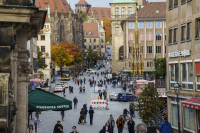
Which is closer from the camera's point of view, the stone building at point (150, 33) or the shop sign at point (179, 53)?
the shop sign at point (179, 53)

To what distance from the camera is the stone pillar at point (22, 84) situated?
14883 millimetres

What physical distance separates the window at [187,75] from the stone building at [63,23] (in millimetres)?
91488

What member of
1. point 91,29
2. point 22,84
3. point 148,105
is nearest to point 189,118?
point 148,105

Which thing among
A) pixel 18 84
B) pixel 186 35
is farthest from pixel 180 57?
pixel 18 84

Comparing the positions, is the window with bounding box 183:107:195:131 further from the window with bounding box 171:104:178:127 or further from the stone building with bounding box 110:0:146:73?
the stone building with bounding box 110:0:146:73

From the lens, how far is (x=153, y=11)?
283 ft

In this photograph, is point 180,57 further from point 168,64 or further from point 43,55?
point 43,55

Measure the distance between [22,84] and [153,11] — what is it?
238 feet

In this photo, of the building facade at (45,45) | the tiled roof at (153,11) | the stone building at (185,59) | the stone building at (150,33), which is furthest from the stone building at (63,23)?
the stone building at (185,59)

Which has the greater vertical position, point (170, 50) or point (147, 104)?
point (170, 50)

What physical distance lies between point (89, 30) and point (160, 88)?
135681mm

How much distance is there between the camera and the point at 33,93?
15.1 m

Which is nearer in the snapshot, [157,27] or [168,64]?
[168,64]

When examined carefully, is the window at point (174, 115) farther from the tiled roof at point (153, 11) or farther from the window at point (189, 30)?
the tiled roof at point (153, 11)
